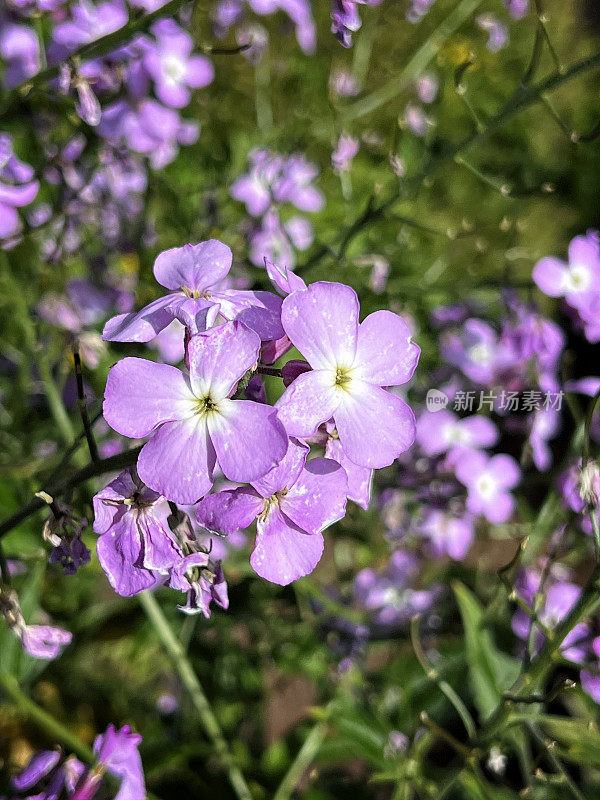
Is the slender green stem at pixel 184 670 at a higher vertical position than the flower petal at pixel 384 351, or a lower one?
lower

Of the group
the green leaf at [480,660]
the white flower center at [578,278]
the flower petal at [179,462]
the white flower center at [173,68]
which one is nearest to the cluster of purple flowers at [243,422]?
the flower petal at [179,462]

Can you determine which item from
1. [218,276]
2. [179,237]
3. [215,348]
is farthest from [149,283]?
[215,348]

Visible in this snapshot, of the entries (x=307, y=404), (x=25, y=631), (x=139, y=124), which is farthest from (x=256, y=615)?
(x=139, y=124)

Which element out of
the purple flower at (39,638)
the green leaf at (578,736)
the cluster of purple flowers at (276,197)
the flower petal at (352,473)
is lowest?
the green leaf at (578,736)

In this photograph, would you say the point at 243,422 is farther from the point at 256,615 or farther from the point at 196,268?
the point at 256,615

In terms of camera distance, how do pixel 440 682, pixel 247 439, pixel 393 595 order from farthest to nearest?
pixel 393 595
pixel 440 682
pixel 247 439

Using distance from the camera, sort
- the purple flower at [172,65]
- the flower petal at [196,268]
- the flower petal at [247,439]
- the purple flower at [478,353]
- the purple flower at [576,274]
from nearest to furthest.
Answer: the flower petal at [247,439]
the flower petal at [196,268]
the purple flower at [576,274]
the purple flower at [172,65]
the purple flower at [478,353]

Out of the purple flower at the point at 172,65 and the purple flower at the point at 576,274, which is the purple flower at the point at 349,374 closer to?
the purple flower at the point at 576,274

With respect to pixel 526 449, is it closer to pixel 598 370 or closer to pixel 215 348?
pixel 215 348
